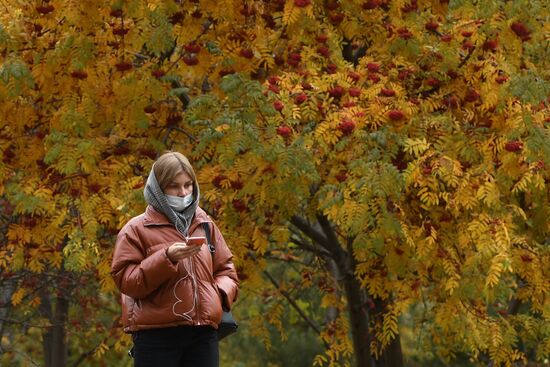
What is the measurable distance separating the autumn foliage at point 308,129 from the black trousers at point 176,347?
2.64 metres

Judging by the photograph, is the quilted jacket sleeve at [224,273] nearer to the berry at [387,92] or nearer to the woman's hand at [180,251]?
the woman's hand at [180,251]

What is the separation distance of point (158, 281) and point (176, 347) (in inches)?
13.3

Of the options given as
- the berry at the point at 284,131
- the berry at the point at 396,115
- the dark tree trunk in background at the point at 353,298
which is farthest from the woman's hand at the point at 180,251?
the dark tree trunk in background at the point at 353,298

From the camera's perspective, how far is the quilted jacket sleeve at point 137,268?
439cm

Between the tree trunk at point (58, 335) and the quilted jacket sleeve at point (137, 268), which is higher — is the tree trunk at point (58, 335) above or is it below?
above

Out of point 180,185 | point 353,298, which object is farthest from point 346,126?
point 353,298

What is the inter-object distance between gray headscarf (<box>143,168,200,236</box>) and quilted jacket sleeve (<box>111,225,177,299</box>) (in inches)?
6.0

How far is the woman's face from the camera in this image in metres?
4.53

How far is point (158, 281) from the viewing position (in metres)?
4.42

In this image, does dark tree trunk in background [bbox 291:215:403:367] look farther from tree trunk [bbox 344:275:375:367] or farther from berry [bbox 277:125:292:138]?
berry [bbox 277:125:292:138]

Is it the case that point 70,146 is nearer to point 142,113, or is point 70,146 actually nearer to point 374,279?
point 142,113

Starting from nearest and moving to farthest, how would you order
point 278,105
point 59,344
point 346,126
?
point 346,126 → point 278,105 → point 59,344

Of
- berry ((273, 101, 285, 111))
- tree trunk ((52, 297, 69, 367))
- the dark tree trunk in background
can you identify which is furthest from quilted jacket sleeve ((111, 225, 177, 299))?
tree trunk ((52, 297, 69, 367))

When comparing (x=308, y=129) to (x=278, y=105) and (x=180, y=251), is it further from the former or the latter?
(x=180, y=251)
